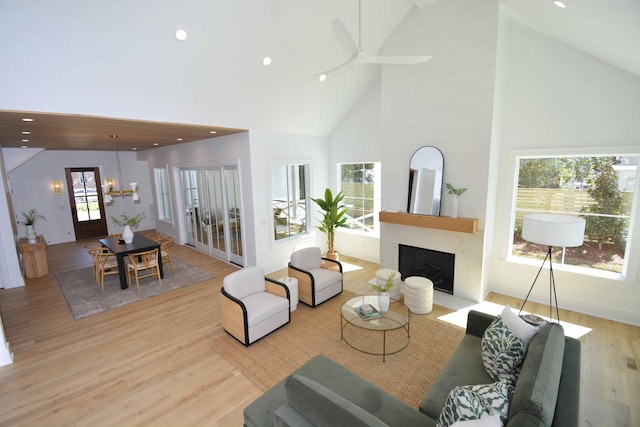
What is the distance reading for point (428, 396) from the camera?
7.75 ft

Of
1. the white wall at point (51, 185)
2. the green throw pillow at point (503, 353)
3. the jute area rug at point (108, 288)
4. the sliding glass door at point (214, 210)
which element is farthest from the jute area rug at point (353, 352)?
the white wall at point (51, 185)

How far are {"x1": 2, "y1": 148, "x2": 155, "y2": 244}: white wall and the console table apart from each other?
9.67 feet

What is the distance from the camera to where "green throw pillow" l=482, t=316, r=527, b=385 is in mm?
2385

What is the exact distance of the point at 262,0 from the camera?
3582 mm

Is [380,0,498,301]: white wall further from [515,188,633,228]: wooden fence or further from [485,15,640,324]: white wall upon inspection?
[515,188,633,228]: wooden fence

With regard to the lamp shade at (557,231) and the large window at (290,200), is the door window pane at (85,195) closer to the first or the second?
the large window at (290,200)

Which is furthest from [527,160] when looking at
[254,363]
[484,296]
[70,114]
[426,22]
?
[70,114]

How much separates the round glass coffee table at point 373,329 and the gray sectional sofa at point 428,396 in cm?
86

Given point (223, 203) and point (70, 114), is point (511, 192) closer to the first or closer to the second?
point (223, 203)

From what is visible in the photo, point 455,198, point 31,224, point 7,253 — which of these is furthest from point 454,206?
point 31,224

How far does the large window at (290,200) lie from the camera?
6.76 meters

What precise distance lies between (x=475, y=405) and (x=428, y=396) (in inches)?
25.5

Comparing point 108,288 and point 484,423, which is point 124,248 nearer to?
point 108,288

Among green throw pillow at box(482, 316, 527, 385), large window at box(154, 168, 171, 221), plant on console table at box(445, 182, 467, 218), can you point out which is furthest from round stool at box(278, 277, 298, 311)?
large window at box(154, 168, 171, 221)
